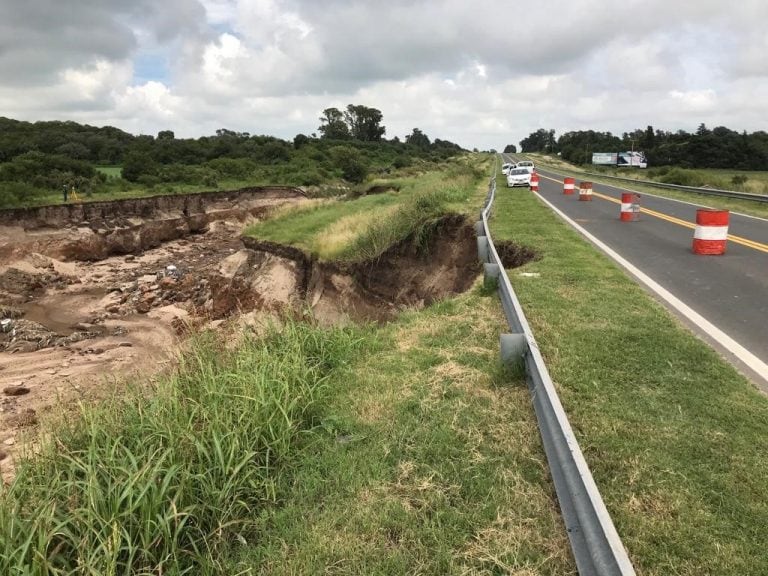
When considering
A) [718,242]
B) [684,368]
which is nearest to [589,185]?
[718,242]

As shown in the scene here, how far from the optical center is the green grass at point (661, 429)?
8.74 ft

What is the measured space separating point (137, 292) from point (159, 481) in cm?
2231

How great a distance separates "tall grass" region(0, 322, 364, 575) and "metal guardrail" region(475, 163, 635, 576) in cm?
190

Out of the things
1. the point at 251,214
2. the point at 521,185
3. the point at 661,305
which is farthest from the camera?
the point at 251,214

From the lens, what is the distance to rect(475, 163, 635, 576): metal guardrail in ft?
7.57

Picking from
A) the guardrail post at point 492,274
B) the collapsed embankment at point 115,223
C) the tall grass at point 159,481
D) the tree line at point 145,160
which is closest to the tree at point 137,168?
the tree line at point 145,160

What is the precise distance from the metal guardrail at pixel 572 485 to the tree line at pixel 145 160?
3115 centimetres

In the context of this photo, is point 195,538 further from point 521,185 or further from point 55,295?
point 521,185

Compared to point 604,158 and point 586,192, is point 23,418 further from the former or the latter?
point 604,158

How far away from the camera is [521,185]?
3028 centimetres

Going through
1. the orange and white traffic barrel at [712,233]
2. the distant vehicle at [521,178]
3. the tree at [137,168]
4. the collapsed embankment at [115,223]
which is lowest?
the collapsed embankment at [115,223]

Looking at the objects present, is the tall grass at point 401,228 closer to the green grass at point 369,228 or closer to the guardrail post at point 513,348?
the green grass at point 369,228

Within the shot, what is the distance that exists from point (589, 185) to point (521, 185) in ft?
25.0

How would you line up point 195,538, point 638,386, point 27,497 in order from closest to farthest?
1. point 195,538
2. point 27,497
3. point 638,386
